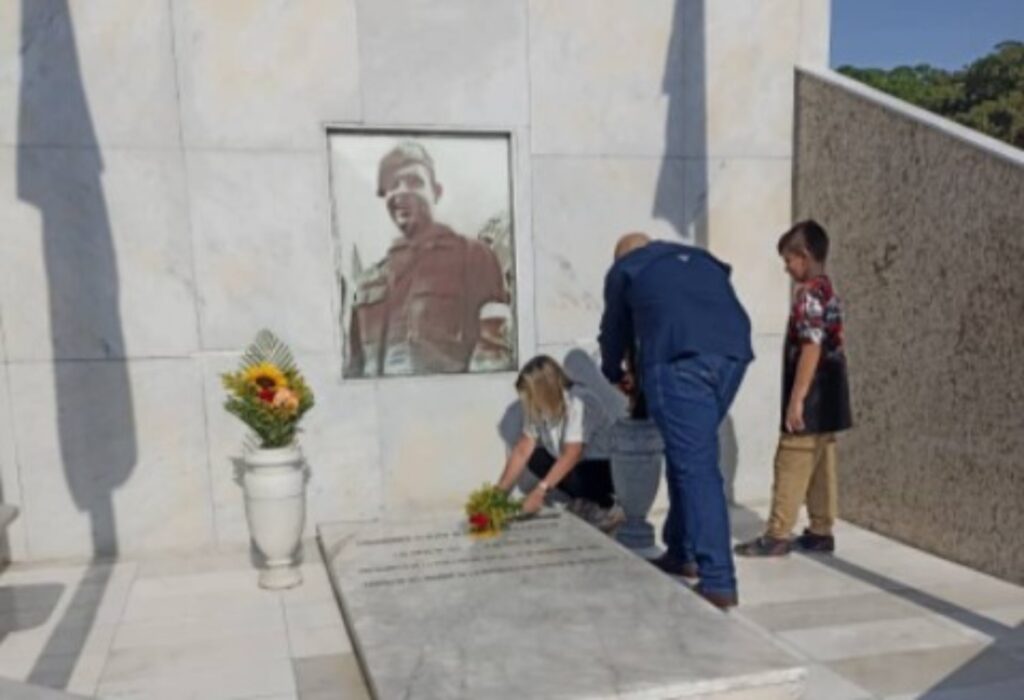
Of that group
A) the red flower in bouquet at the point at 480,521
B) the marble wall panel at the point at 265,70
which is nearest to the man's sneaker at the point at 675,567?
the red flower in bouquet at the point at 480,521

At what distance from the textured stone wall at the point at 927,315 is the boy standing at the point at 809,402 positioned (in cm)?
47

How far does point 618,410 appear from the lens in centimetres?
535

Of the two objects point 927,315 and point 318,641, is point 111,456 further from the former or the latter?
point 927,315

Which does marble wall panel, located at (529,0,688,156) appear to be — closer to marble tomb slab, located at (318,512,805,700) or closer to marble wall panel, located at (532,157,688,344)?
marble wall panel, located at (532,157,688,344)

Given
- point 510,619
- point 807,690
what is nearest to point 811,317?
point 807,690

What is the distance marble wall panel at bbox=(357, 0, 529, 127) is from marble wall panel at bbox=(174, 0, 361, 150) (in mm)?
123

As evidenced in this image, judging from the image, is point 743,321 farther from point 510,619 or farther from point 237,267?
point 237,267

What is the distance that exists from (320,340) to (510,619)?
2.25 metres

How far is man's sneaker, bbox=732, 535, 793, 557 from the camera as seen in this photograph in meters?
4.30

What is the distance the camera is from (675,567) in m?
3.96

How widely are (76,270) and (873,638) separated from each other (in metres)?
4.35

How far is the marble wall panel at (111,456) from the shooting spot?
4.41m

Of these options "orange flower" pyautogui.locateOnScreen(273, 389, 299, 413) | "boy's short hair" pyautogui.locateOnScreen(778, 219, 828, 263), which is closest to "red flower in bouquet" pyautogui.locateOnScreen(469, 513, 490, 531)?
"orange flower" pyautogui.locateOnScreen(273, 389, 299, 413)

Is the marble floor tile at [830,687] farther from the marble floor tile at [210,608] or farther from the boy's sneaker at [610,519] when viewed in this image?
the marble floor tile at [210,608]
